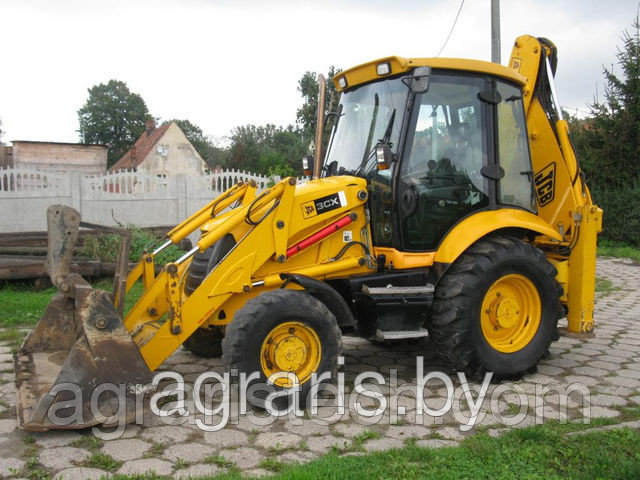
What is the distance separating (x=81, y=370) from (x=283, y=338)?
4.51 feet

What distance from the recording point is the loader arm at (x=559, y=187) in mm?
5711

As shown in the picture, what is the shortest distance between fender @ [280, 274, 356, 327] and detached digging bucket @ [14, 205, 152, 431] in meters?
1.30

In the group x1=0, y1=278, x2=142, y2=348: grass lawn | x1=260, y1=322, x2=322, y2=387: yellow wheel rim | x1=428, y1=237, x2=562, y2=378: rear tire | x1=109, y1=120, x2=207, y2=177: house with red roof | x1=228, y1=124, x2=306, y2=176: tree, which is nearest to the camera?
x1=260, y1=322, x2=322, y2=387: yellow wheel rim

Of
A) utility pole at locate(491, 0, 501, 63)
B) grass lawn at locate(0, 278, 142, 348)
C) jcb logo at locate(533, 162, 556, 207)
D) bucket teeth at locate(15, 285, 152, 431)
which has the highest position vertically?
utility pole at locate(491, 0, 501, 63)

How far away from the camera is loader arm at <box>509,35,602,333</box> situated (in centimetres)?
571

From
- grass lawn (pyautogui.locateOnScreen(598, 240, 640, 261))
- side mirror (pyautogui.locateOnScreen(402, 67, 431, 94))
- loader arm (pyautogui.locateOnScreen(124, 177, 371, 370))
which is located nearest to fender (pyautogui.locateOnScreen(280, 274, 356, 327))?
loader arm (pyautogui.locateOnScreen(124, 177, 371, 370))

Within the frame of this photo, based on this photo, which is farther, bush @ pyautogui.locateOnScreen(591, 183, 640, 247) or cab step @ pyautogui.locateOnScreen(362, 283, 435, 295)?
bush @ pyautogui.locateOnScreen(591, 183, 640, 247)

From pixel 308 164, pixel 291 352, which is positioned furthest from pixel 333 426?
pixel 308 164

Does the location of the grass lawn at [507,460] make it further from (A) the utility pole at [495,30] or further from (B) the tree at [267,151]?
(B) the tree at [267,151]

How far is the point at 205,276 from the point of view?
→ 16.5 feet

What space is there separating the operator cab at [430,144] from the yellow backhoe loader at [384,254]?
0.5 inches

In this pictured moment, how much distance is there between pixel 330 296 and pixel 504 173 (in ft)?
6.47

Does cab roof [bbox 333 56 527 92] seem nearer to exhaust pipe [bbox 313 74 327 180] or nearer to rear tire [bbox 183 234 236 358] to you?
exhaust pipe [bbox 313 74 327 180]

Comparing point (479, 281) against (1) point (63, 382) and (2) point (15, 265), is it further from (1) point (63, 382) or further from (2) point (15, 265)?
(2) point (15, 265)
